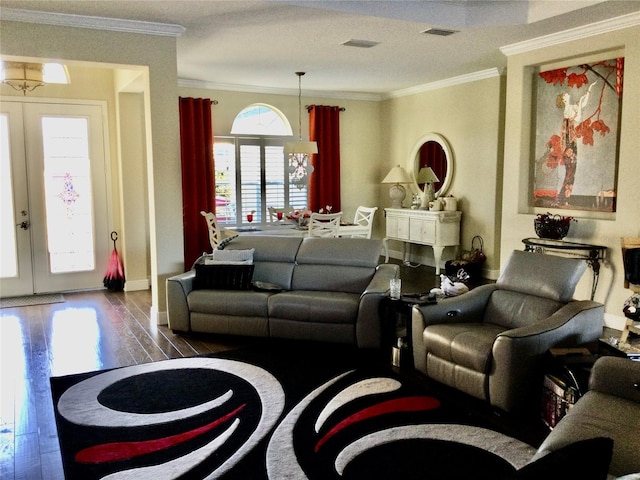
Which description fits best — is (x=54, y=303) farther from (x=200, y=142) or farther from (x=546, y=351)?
(x=546, y=351)

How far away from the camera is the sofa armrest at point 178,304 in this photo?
505cm

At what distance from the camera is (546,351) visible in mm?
3391

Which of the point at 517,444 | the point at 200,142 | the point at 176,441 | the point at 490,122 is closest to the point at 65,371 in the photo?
the point at 176,441

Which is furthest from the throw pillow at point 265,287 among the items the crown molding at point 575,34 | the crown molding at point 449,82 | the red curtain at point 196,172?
the crown molding at point 449,82

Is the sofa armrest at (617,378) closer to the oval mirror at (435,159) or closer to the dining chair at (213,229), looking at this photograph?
the dining chair at (213,229)

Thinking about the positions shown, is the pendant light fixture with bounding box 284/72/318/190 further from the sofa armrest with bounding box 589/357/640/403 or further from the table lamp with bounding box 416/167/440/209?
the sofa armrest with bounding box 589/357/640/403

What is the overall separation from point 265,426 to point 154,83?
3531mm

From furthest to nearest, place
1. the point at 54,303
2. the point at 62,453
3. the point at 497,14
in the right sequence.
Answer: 1. the point at 54,303
2. the point at 497,14
3. the point at 62,453

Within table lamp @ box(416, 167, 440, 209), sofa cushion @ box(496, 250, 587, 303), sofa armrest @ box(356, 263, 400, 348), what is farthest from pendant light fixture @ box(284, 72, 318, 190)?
sofa cushion @ box(496, 250, 587, 303)

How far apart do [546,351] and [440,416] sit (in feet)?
2.50

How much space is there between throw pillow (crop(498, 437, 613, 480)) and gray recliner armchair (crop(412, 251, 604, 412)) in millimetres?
1667

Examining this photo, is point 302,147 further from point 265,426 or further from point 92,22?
point 265,426

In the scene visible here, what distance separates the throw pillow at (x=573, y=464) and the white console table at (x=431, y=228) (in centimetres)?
611

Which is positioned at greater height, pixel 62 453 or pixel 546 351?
pixel 546 351
